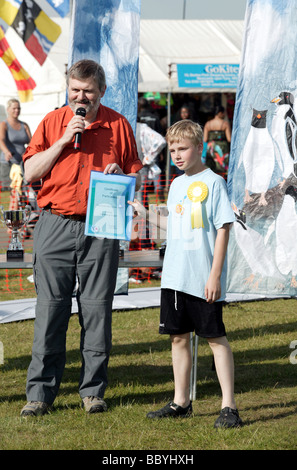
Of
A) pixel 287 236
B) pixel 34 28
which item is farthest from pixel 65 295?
pixel 34 28

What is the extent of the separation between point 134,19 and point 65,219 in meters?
2.32

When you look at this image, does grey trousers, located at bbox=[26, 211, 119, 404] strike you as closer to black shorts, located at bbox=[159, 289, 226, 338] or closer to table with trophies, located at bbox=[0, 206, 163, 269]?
black shorts, located at bbox=[159, 289, 226, 338]

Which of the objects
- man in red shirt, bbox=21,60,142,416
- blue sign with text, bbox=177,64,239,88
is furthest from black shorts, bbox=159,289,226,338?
blue sign with text, bbox=177,64,239,88

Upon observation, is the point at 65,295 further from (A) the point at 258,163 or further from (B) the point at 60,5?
(B) the point at 60,5

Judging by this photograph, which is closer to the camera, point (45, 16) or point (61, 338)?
point (61, 338)

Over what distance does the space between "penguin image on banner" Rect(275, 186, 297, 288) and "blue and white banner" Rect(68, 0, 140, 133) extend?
58.2 inches

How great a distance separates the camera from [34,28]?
455 inches

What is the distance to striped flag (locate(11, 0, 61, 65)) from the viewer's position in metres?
11.4

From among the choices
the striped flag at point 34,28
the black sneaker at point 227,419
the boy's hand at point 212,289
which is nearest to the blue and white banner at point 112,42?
the boy's hand at point 212,289

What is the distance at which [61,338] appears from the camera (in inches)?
164

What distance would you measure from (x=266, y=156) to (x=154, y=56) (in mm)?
11862

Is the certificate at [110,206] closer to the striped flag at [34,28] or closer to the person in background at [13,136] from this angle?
the striped flag at [34,28]

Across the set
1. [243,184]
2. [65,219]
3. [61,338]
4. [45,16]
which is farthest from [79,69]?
[45,16]
